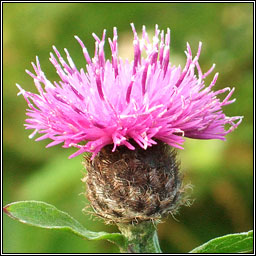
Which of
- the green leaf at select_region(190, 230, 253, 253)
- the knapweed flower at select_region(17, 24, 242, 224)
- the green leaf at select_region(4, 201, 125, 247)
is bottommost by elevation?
the green leaf at select_region(190, 230, 253, 253)

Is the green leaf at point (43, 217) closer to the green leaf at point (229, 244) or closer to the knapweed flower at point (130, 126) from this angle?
the knapweed flower at point (130, 126)

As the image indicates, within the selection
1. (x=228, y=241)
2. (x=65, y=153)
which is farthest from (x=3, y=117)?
(x=228, y=241)

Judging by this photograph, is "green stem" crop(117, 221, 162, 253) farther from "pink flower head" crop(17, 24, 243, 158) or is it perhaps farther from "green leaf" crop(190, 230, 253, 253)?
"pink flower head" crop(17, 24, 243, 158)

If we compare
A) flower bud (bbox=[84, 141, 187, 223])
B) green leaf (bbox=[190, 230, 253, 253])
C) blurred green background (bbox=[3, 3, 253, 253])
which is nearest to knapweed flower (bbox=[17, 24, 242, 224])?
flower bud (bbox=[84, 141, 187, 223])

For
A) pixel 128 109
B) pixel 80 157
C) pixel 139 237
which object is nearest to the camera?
pixel 128 109

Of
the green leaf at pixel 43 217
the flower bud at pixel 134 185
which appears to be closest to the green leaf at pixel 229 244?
the flower bud at pixel 134 185

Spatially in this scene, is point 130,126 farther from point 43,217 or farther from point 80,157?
point 80,157

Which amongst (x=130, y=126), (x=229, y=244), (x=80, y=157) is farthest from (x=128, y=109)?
(x=80, y=157)
